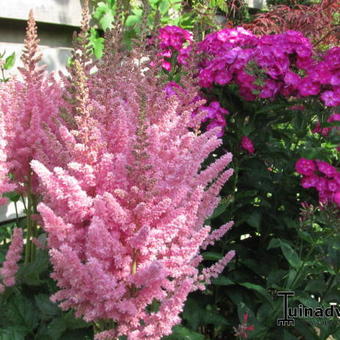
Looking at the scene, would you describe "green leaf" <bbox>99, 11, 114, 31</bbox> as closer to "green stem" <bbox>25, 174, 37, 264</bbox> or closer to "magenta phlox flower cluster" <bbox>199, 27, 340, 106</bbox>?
"magenta phlox flower cluster" <bbox>199, 27, 340, 106</bbox>

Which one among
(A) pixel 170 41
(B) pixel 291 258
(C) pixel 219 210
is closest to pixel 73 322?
(C) pixel 219 210

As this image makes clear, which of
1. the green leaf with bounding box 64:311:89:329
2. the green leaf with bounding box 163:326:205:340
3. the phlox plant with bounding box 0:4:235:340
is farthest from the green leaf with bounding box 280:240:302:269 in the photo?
the green leaf with bounding box 64:311:89:329

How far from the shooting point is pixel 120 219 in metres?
1.06

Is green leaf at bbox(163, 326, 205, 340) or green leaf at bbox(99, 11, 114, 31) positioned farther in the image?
green leaf at bbox(99, 11, 114, 31)

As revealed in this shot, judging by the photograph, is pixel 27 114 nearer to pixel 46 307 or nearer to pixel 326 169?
pixel 46 307

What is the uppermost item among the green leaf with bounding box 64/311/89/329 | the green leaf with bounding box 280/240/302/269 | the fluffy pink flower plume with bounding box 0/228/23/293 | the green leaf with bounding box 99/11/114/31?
the green leaf with bounding box 99/11/114/31

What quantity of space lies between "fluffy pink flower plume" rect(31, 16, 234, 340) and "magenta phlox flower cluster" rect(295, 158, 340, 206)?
101 cm

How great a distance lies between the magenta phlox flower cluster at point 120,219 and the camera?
1042 millimetres

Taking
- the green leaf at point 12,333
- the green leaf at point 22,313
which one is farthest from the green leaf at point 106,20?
the green leaf at point 12,333

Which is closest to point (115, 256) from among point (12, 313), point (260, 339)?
point (12, 313)

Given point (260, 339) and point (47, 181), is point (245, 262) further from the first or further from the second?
point (47, 181)

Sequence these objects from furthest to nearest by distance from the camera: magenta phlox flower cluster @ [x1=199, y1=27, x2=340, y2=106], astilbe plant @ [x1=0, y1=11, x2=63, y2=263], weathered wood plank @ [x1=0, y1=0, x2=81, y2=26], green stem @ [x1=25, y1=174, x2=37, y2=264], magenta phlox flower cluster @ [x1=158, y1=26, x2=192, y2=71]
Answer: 1. weathered wood plank @ [x1=0, y1=0, x2=81, y2=26]
2. magenta phlox flower cluster @ [x1=158, y1=26, x2=192, y2=71]
3. magenta phlox flower cluster @ [x1=199, y1=27, x2=340, y2=106]
4. green stem @ [x1=25, y1=174, x2=37, y2=264]
5. astilbe plant @ [x1=0, y1=11, x2=63, y2=263]

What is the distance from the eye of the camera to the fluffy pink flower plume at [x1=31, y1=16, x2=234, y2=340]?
1.04 m

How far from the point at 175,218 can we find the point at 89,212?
0.22 m
